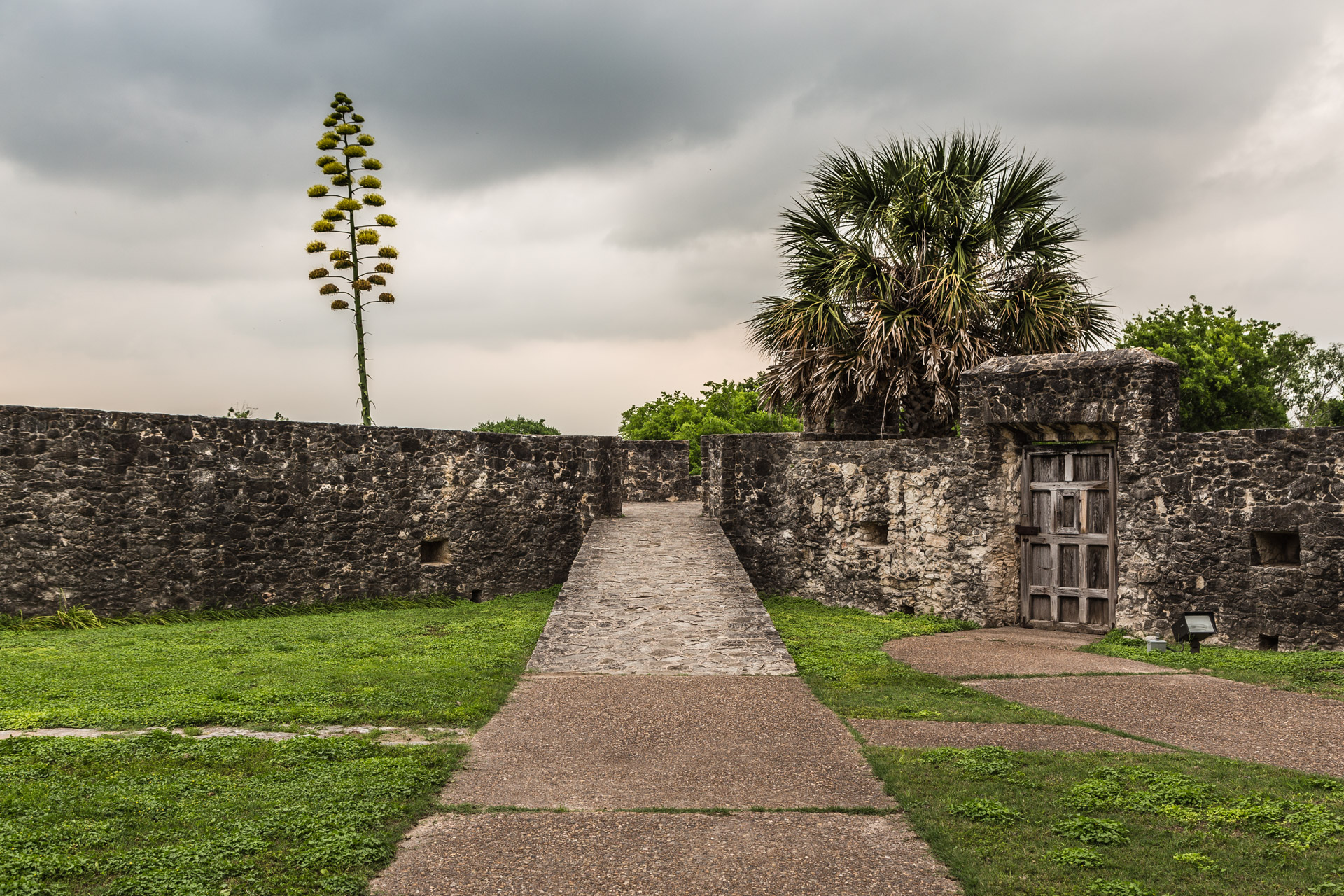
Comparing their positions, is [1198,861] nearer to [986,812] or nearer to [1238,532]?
[986,812]

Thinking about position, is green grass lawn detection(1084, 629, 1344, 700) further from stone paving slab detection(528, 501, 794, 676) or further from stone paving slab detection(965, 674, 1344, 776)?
stone paving slab detection(528, 501, 794, 676)

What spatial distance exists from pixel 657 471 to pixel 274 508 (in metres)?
8.94

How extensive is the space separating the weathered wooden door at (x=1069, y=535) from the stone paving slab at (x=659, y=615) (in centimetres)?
381

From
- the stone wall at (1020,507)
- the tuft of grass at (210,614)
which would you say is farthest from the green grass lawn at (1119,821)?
the tuft of grass at (210,614)

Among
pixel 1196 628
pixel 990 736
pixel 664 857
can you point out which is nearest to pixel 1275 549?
pixel 1196 628

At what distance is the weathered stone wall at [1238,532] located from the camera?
974cm

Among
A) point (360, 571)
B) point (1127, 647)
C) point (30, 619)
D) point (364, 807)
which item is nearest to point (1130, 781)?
point (364, 807)

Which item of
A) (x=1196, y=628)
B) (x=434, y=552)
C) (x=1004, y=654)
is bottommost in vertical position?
(x=1004, y=654)

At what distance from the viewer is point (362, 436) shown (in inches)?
511

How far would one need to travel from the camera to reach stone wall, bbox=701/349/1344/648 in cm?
993

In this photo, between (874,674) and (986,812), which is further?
(874,674)

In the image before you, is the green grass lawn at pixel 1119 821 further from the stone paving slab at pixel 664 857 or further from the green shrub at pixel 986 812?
the stone paving slab at pixel 664 857

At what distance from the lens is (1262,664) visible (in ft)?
30.1

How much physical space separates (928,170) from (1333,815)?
13933 mm
